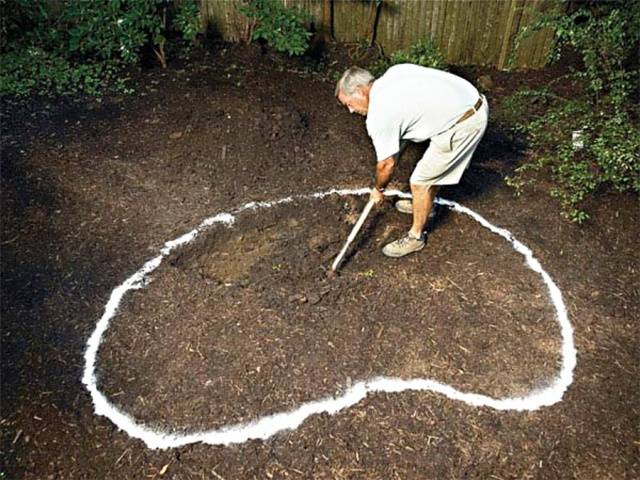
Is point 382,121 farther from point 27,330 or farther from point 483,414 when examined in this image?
point 27,330

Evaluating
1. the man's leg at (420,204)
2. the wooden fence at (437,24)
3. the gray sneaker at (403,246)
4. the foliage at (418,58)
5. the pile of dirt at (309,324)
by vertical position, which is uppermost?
the wooden fence at (437,24)

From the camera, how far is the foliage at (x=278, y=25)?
599 centimetres

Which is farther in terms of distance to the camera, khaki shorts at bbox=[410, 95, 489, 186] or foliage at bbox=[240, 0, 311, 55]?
foliage at bbox=[240, 0, 311, 55]

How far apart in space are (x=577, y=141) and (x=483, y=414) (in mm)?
3407

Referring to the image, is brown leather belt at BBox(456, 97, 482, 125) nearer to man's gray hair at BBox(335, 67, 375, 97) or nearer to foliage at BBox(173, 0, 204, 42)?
man's gray hair at BBox(335, 67, 375, 97)

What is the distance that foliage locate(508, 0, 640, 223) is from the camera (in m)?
4.96

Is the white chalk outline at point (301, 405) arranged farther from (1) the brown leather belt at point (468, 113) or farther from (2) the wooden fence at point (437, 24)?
(2) the wooden fence at point (437, 24)

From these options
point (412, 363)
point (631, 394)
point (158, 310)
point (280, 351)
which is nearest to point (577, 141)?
point (631, 394)

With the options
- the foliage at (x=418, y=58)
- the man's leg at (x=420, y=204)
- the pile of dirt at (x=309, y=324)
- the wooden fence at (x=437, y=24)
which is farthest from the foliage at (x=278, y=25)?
the man's leg at (x=420, y=204)

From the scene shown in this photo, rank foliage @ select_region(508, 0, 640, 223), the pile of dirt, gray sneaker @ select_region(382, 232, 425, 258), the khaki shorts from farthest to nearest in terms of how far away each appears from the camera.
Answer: foliage @ select_region(508, 0, 640, 223)
gray sneaker @ select_region(382, 232, 425, 258)
the khaki shorts
the pile of dirt

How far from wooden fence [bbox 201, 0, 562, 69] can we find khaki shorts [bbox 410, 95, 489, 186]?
9.43 feet

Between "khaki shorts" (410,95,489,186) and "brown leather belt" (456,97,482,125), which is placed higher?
"brown leather belt" (456,97,482,125)

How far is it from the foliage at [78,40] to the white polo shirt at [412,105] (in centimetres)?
341

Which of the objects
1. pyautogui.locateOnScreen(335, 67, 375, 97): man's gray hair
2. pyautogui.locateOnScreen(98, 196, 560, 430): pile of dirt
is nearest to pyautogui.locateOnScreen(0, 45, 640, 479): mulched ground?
pyautogui.locateOnScreen(98, 196, 560, 430): pile of dirt
